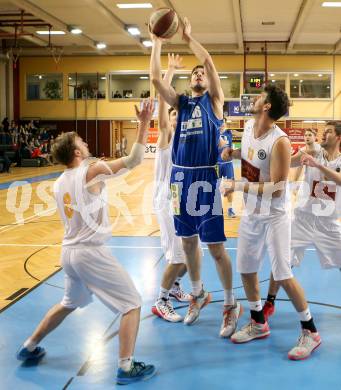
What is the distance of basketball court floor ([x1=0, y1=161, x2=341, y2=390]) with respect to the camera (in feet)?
11.0

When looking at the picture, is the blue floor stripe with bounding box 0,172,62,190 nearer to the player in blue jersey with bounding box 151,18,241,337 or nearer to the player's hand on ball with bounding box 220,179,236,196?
the player in blue jersey with bounding box 151,18,241,337

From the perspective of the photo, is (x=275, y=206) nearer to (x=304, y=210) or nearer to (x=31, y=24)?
(x=304, y=210)

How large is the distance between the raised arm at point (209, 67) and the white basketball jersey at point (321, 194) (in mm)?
1112

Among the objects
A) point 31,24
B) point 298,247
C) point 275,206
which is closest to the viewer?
point 275,206

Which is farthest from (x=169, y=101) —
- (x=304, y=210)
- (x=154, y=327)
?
(x=154, y=327)

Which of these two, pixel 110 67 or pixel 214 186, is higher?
pixel 110 67

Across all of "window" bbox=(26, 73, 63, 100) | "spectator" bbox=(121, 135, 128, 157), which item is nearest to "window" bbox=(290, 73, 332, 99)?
"spectator" bbox=(121, 135, 128, 157)

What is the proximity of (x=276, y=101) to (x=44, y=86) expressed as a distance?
2765 centimetres

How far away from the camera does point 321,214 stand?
4609mm

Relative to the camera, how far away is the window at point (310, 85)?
27.8 metres

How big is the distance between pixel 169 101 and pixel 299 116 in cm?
2481

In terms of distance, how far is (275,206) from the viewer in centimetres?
386

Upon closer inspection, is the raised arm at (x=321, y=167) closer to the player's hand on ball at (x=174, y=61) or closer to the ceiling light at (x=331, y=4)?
the player's hand on ball at (x=174, y=61)

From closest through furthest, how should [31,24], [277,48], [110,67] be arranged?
[31,24] < [277,48] < [110,67]
